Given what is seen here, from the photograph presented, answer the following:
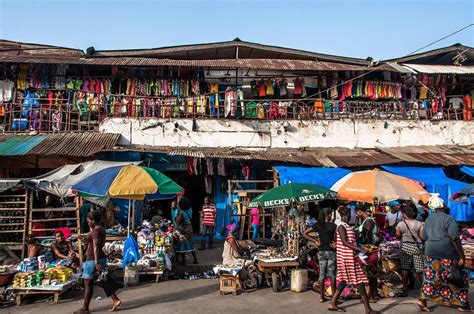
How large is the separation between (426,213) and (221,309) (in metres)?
7.19

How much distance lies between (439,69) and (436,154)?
401 cm

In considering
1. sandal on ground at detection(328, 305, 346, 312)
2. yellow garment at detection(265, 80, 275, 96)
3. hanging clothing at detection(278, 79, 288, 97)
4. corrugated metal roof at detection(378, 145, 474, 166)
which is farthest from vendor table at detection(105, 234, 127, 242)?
corrugated metal roof at detection(378, 145, 474, 166)

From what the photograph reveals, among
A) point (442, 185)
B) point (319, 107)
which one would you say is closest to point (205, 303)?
point (442, 185)

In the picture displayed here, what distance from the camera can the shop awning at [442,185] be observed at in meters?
12.0

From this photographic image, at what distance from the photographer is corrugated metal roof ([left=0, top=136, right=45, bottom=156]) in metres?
11.9

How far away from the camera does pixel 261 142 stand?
1503cm

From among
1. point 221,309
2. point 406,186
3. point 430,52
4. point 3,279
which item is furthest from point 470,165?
point 3,279

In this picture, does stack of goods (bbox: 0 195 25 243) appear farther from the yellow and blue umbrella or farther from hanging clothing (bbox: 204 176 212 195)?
hanging clothing (bbox: 204 176 212 195)

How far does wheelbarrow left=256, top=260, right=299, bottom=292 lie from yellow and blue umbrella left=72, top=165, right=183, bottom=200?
2.51m

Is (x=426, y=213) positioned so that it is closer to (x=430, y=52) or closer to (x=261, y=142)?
(x=261, y=142)

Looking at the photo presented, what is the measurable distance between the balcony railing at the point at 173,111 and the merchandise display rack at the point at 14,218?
13.7ft

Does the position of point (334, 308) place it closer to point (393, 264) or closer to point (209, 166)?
point (393, 264)

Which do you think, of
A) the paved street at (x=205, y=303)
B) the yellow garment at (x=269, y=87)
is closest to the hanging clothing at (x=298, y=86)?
the yellow garment at (x=269, y=87)

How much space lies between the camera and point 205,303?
23.1 feet
